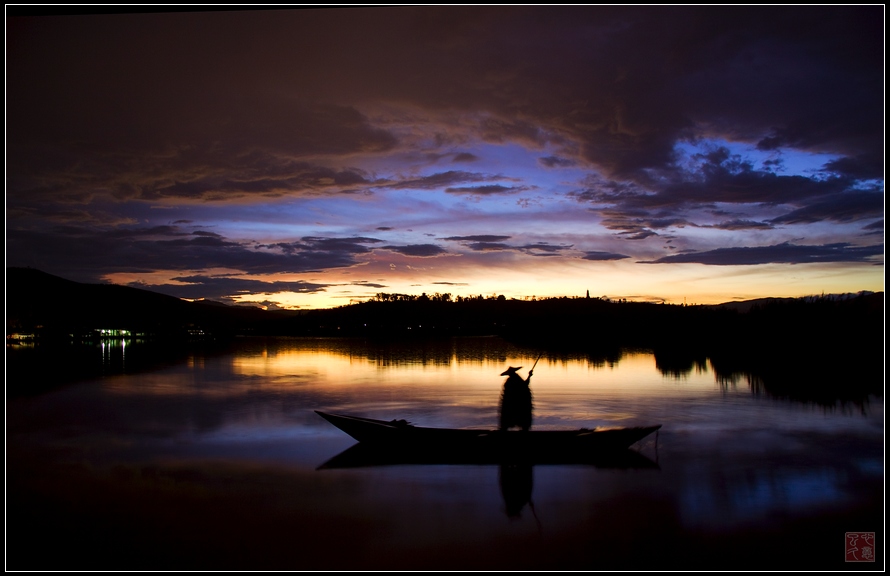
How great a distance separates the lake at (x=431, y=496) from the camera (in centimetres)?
674

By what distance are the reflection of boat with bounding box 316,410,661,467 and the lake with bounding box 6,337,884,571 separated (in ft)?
0.91

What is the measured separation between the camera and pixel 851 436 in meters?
13.0

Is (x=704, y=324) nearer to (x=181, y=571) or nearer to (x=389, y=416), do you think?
(x=389, y=416)

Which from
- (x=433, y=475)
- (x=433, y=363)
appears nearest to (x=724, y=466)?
(x=433, y=475)

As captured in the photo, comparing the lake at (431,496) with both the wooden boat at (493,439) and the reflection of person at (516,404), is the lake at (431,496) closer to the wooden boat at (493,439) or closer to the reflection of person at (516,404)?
the wooden boat at (493,439)

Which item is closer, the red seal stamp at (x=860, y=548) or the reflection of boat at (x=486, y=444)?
the red seal stamp at (x=860, y=548)

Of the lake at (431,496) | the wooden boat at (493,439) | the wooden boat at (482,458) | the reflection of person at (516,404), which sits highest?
the reflection of person at (516,404)

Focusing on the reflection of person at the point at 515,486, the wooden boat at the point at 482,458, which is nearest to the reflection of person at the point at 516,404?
the wooden boat at the point at 482,458

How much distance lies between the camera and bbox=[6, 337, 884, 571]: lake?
674cm

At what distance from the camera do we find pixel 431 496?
8602 mm

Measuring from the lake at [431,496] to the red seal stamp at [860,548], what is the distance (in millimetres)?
78

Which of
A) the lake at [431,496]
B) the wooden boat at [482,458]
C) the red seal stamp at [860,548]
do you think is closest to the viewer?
the red seal stamp at [860,548]

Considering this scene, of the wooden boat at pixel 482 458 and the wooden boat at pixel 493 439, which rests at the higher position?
the wooden boat at pixel 493 439

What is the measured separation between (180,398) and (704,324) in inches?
1262
